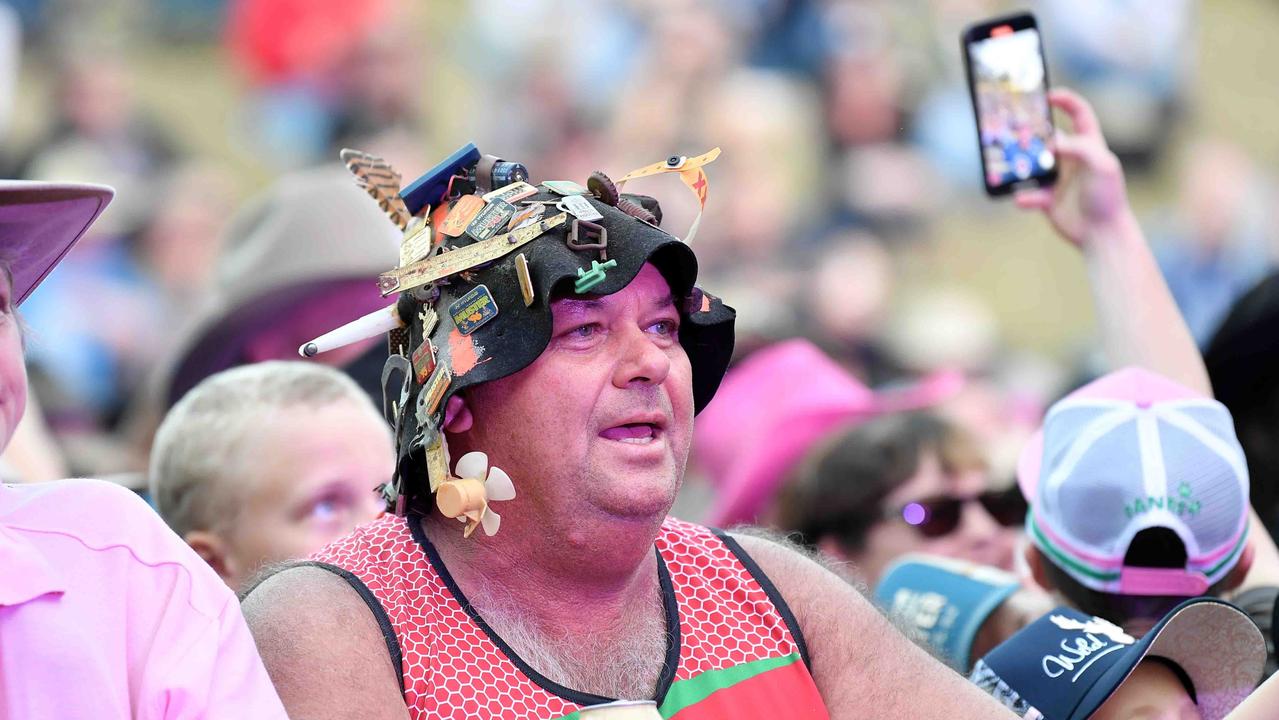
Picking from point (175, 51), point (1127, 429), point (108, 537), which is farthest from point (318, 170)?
point (108, 537)

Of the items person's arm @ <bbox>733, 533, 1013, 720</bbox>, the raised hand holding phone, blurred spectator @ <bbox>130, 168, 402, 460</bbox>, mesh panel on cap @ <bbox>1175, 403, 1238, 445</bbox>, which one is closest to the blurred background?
blurred spectator @ <bbox>130, 168, 402, 460</bbox>

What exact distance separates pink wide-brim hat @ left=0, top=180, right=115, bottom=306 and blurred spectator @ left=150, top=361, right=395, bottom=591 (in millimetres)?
1111

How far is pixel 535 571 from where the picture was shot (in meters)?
2.40

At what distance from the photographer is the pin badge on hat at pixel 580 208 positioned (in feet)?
7.76

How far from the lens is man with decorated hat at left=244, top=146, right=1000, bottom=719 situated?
7.52 ft

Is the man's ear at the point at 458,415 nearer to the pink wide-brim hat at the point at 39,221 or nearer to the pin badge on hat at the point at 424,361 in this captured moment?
the pin badge on hat at the point at 424,361

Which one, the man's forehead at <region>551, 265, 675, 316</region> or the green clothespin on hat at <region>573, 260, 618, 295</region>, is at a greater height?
the green clothespin on hat at <region>573, 260, 618, 295</region>

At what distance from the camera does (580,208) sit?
238 centimetres

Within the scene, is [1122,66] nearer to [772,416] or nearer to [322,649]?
[772,416]

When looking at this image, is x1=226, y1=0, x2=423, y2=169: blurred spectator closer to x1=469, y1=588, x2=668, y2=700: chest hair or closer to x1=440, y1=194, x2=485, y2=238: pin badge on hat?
x1=440, y1=194, x2=485, y2=238: pin badge on hat

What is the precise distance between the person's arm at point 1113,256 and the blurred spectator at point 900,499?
0.62m

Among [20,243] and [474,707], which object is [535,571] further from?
[20,243]

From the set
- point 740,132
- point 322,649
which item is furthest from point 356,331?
point 740,132

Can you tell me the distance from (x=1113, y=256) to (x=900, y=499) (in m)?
0.87
